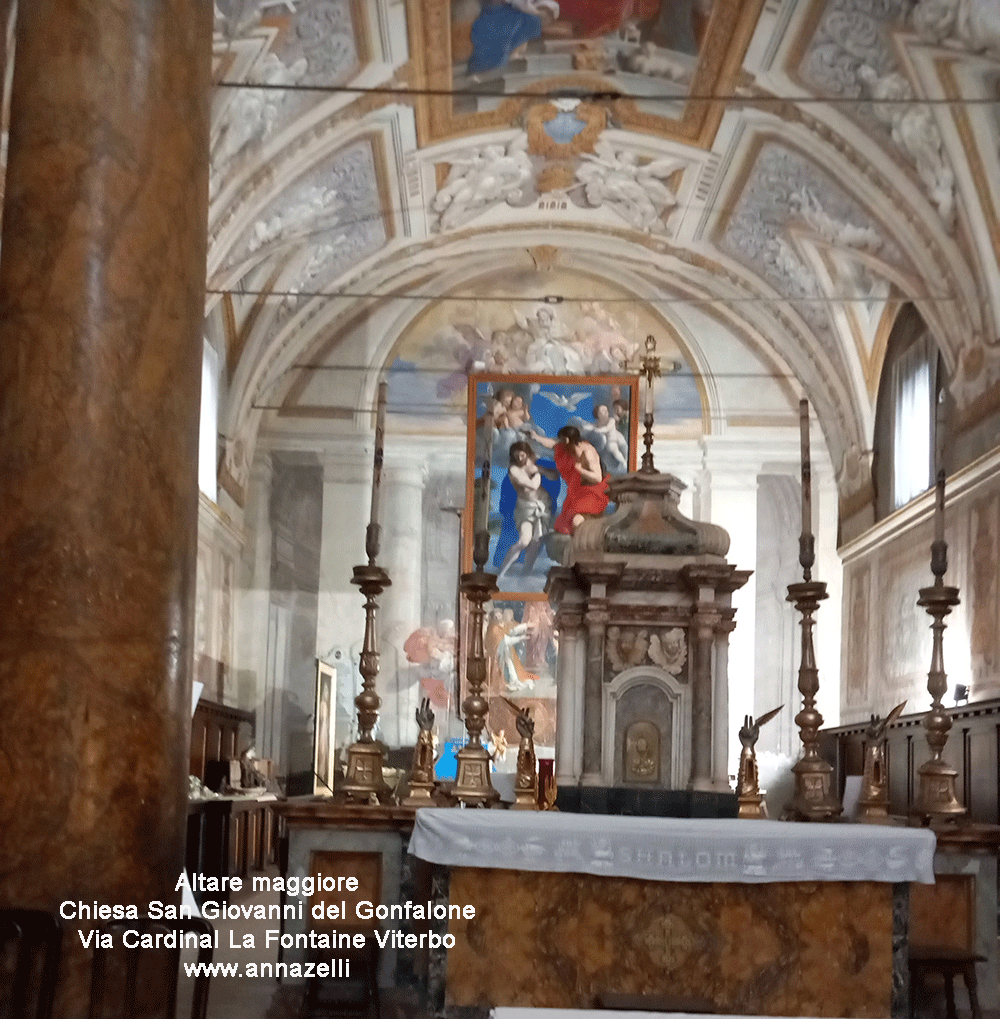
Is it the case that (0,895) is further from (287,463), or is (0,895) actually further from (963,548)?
(287,463)

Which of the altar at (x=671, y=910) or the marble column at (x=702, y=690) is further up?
the marble column at (x=702, y=690)

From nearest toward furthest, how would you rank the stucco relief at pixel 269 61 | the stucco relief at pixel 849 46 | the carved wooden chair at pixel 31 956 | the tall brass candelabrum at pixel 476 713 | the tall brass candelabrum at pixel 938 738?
1. the carved wooden chair at pixel 31 956
2. the tall brass candelabrum at pixel 476 713
3. the tall brass candelabrum at pixel 938 738
4. the stucco relief at pixel 269 61
5. the stucco relief at pixel 849 46

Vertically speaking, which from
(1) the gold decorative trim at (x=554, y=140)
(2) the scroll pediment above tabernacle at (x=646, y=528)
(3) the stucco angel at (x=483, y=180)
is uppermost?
(1) the gold decorative trim at (x=554, y=140)

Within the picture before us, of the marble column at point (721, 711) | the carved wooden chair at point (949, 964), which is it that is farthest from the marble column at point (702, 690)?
the carved wooden chair at point (949, 964)

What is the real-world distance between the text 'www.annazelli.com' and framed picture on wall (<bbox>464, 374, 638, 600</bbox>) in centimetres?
1031

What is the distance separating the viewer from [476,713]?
359 inches

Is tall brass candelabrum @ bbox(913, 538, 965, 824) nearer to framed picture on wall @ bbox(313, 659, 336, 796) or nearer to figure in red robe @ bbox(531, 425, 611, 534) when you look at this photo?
figure in red robe @ bbox(531, 425, 611, 534)

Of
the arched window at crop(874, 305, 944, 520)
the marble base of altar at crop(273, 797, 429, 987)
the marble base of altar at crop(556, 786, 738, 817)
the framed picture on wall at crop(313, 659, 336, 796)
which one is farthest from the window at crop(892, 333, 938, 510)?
the marble base of altar at crop(273, 797, 429, 987)

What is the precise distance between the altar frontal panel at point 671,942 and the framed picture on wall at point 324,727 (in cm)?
1111

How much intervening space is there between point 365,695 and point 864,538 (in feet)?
36.1

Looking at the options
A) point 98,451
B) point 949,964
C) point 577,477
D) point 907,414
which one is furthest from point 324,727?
point 98,451

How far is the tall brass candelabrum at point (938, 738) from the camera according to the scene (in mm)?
9359

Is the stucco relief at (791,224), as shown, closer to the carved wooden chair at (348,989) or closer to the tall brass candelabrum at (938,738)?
the tall brass candelabrum at (938,738)

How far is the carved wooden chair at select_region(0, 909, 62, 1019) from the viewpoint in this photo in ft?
11.7
